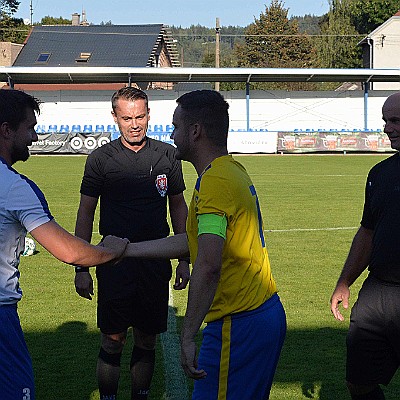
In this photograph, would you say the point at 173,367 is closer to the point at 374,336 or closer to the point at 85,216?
the point at 85,216

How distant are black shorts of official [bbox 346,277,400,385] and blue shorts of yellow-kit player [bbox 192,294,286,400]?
1052 millimetres

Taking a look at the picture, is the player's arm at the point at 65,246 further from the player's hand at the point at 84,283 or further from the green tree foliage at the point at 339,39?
the green tree foliage at the point at 339,39

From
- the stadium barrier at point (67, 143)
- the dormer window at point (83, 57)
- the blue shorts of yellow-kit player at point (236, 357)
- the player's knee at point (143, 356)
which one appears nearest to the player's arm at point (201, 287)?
the blue shorts of yellow-kit player at point (236, 357)

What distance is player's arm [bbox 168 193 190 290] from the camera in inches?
233

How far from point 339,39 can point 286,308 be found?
3153 inches

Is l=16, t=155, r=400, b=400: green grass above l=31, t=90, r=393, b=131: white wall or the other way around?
the other way around

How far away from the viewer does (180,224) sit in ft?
19.8

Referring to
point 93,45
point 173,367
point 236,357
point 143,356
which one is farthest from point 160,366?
point 93,45

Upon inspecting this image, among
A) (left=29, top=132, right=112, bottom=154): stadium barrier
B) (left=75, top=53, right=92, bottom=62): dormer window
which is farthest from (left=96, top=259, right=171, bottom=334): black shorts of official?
(left=75, top=53, right=92, bottom=62): dormer window

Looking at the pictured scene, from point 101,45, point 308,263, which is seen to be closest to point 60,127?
point 101,45

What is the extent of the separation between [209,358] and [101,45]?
63.6 meters

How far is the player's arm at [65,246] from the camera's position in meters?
3.45

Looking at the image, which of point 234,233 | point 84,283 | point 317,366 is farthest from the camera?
point 317,366

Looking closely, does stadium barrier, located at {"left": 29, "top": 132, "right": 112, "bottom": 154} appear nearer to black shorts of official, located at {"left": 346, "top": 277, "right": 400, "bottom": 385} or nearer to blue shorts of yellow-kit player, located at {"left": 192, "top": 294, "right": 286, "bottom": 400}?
black shorts of official, located at {"left": 346, "top": 277, "right": 400, "bottom": 385}
